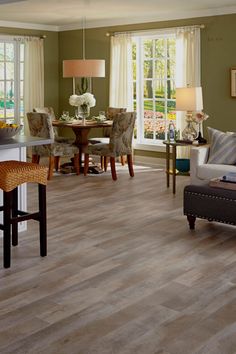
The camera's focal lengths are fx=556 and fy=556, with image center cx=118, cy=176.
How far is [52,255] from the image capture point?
4496 millimetres

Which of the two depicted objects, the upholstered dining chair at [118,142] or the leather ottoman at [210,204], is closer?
the leather ottoman at [210,204]

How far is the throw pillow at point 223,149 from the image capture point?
6.46 m

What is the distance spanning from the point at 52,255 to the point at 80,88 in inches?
235

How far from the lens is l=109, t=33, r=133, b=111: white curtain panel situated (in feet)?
30.1

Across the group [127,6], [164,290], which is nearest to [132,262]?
[164,290]

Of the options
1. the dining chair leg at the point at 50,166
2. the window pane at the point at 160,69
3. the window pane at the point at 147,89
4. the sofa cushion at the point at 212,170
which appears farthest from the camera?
the window pane at the point at 147,89

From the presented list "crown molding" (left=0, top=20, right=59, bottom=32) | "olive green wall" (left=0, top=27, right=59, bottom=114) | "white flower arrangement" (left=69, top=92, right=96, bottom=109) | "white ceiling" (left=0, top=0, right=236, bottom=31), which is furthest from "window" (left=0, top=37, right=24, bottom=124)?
"white flower arrangement" (left=69, top=92, right=96, bottom=109)

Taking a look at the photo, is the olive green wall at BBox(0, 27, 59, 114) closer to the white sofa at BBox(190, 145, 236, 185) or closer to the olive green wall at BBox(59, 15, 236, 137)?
the olive green wall at BBox(59, 15, 236, 137)

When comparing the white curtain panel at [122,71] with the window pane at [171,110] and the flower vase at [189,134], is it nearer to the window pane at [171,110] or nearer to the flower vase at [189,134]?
the window pane at [171,110]

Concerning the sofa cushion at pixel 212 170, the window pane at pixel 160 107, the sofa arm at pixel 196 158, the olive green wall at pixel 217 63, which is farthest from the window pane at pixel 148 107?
the sofa cushion at pixel 212 170

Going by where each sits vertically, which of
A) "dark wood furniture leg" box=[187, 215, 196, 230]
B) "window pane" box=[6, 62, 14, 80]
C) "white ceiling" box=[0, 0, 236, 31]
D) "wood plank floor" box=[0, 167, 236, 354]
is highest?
"white ceiling" box=[0, 0, 236, 31]

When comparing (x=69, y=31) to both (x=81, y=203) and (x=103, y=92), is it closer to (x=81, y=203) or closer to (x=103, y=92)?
(x=103, y=92)

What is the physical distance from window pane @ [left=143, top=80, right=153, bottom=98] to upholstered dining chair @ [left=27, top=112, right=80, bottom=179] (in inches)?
66.4

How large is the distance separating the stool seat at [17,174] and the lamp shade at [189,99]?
319 cm
